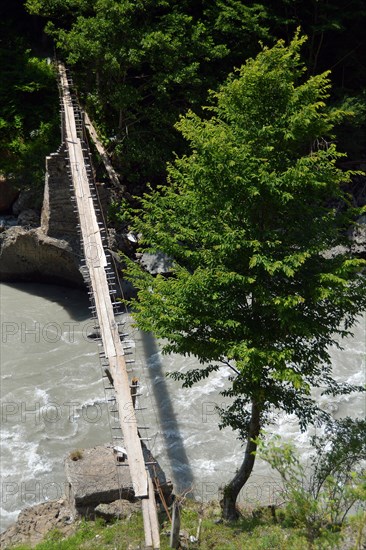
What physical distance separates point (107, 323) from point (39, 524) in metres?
3.37

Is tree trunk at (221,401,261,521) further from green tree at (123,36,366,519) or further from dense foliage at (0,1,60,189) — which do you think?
dense foliage at (0,1,60,189)

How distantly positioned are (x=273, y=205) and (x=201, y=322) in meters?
1.88

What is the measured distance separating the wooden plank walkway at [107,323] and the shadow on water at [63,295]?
402 cm

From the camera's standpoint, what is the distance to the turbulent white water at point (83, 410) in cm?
1216

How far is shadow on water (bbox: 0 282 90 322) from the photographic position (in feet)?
58.0

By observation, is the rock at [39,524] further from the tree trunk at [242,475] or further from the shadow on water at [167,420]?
the tree trunk at [242,475]

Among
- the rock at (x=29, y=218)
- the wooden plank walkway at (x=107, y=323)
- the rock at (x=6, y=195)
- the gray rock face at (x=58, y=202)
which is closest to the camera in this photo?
the wooden plank walkway at (x=107, y=323)

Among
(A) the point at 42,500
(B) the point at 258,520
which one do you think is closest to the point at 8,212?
(A) the point at 42,500

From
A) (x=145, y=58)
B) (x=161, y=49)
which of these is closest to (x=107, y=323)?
(x=161, y=49)

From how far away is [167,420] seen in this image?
45.2 feet

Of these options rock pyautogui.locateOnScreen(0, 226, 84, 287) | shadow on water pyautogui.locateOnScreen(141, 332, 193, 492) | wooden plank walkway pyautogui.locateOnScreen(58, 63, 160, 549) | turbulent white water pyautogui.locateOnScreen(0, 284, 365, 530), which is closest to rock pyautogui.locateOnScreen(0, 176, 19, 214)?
rock pyautogui.locateOnScreen(0, 226, 84, 287)

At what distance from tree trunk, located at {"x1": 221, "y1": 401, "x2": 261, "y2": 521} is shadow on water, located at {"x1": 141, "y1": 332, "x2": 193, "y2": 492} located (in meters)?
1.83

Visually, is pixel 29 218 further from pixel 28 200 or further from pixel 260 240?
pixel 260 240

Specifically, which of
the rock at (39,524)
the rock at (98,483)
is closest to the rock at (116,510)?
the rock at (98,483)
